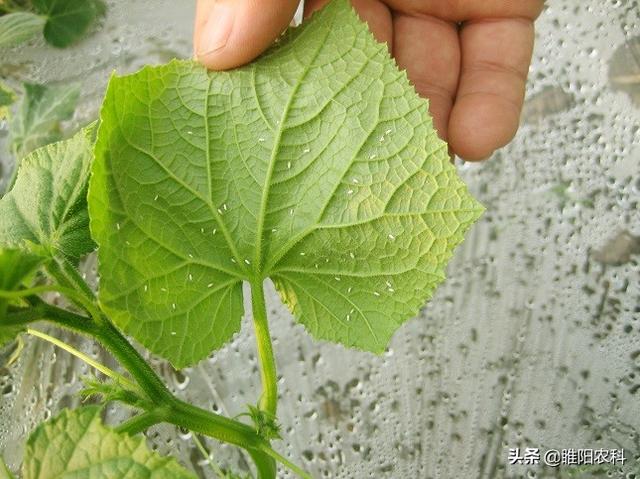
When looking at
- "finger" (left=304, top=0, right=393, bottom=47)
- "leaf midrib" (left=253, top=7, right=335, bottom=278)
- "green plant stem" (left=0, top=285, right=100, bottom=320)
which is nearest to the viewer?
"green plant stem" (left=0, top=285, right=100, bottom=320)

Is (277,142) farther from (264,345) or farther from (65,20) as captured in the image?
(65,20)

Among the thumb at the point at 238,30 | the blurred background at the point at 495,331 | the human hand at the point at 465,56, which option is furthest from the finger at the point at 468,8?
the thumb at the point at 238,30

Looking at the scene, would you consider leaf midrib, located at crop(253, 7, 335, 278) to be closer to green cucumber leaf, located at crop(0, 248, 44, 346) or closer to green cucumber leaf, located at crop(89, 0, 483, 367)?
green cucumber leaf, located at crop(89, 0, 483, 367)

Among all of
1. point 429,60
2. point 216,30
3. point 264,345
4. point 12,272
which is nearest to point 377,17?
point 429,60

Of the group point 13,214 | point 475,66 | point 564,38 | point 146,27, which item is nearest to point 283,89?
point 13,214

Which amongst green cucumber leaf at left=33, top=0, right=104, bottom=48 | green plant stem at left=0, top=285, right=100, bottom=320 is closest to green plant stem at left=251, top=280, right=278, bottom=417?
green plant stem at left=0, top=285, right=100, bottom=320

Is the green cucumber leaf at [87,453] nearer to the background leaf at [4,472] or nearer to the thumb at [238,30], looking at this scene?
the background leaf at [4,472]
